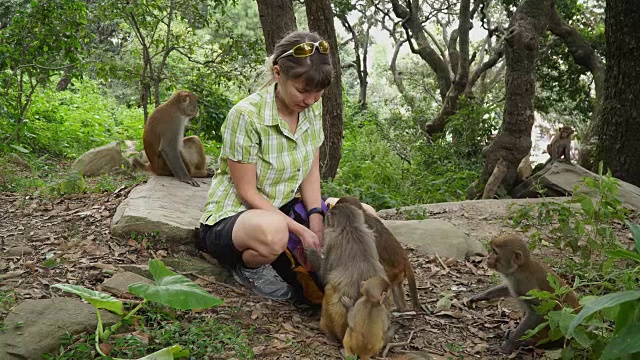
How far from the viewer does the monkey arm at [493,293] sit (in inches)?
180

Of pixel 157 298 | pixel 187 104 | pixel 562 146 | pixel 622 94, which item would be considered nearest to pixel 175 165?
pixel 187 104

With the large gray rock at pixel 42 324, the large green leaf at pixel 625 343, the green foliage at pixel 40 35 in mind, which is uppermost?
the green foliage at pixel 40 35

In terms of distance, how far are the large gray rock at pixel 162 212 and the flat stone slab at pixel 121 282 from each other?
2.87 ft

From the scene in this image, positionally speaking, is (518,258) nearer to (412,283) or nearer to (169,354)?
(412,283)

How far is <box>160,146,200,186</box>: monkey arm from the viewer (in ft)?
23.9

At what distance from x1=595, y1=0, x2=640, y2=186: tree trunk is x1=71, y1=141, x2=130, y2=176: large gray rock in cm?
732

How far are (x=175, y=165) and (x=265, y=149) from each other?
3.26m

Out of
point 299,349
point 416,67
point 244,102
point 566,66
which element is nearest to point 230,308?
point 299,349

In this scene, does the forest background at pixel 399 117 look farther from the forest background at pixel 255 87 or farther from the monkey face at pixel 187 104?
the monkey face at pixel 187 104

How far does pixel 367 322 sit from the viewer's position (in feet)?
11.7

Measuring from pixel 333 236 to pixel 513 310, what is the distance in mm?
1757

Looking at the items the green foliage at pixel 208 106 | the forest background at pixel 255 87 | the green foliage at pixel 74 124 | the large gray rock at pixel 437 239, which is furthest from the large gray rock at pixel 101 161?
the large gray rock at pixel 437 239

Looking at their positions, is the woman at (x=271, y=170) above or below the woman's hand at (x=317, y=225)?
above

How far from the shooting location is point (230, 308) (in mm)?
4074
